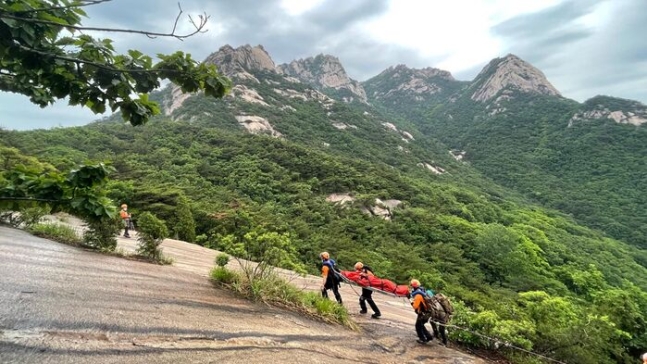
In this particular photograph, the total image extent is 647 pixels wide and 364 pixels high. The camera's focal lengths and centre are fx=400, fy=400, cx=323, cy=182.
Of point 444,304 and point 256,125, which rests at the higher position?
point 256,125

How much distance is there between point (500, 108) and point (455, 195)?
10767 cm

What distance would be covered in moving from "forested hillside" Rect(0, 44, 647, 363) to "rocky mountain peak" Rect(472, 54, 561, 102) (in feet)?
277

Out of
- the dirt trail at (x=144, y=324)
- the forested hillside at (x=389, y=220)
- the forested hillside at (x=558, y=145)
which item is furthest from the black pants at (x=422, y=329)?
the forested hillside at (x=558, y=145)

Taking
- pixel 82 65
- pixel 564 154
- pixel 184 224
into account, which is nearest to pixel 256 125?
pixel 184 224

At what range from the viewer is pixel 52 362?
380cm

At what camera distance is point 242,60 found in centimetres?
13388

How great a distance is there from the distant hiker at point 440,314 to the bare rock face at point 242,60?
114 m

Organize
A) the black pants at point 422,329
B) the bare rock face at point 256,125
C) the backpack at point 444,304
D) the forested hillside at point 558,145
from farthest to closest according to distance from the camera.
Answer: the bare rock face at point 256,125, the forested hillside at point 558,145, the backpack at point 444,304, the black pants at point 422,329

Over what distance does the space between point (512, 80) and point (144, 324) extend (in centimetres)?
19102

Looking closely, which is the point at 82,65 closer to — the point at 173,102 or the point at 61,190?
the point at 61,190

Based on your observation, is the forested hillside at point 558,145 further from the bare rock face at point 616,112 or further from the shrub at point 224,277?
the shrub at point 224,277

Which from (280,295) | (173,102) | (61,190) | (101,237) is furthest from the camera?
(173,102)

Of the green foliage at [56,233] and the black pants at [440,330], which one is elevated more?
the green foliage at [56,233]

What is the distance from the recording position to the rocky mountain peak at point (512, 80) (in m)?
166
